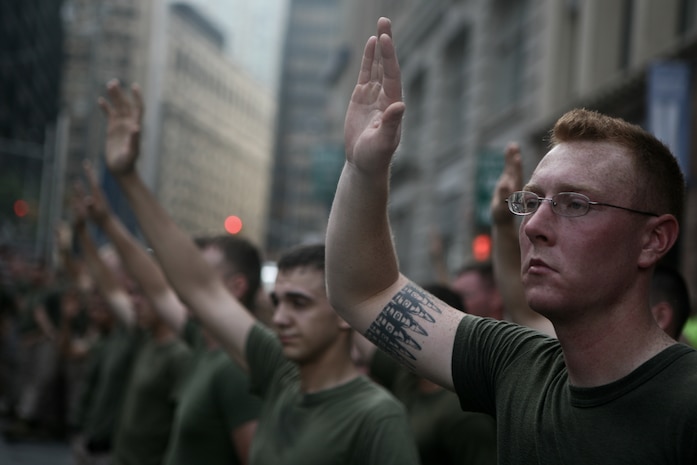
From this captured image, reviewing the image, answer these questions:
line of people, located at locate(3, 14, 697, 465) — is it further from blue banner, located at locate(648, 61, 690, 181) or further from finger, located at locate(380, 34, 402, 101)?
blue banner, located at locate(648, 61, 690, 181)

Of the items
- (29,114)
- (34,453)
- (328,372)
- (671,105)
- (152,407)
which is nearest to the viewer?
(328,372)

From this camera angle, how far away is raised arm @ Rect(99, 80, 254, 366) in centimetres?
484

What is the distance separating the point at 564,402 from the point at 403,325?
0.59 m

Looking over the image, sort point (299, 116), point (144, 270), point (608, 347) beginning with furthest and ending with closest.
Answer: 1. point (299, 116)
2. point (144, 270)
3. point (608, 347)

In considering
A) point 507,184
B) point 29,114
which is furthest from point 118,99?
point 29,114

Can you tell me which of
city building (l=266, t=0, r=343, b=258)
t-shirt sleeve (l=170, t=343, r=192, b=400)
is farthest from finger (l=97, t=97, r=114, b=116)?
city building (l=266, t=0, r=343, b=258)

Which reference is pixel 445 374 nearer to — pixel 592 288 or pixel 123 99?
pixel 592 288

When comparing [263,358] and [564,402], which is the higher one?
[564,402]

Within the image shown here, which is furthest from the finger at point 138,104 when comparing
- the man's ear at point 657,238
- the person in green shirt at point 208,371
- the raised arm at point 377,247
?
the man's ear at point 657,238

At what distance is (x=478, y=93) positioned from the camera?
2277 cm

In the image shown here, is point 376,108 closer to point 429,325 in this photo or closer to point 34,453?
point 429,325

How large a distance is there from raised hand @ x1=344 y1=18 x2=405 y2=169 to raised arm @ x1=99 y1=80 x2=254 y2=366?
75.2 inches

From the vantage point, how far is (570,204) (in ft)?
8.89

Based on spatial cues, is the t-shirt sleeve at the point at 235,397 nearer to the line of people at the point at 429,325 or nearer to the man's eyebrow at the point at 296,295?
the line of people at the point at 429,325
